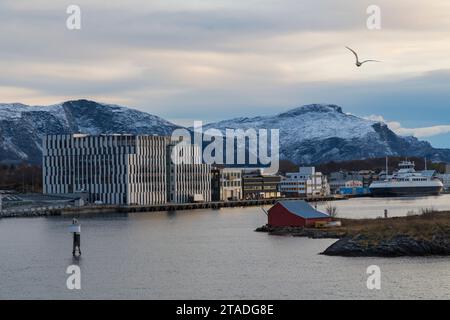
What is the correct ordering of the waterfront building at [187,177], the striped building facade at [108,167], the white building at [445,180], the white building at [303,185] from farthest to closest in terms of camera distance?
Answer: 1. the white building at [445,180]
2. the white building at [303,185]
3. the waterfront building at [187,177]
4. the striped building facade at [108,167]

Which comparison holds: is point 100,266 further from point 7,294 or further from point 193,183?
point 193,183

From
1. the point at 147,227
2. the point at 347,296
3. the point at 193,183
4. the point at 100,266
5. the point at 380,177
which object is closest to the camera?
the point at 347,296

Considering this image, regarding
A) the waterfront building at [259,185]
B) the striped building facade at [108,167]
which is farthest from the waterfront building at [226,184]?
the striped building facade at [108,167]

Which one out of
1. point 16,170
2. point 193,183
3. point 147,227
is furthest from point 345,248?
point 16,170

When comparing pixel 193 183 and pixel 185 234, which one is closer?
pixel 185 234

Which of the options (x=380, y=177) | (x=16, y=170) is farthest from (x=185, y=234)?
(x=380, y=177)

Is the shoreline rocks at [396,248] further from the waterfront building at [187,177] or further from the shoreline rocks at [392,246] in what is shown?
the waterfront building at [187,177]
